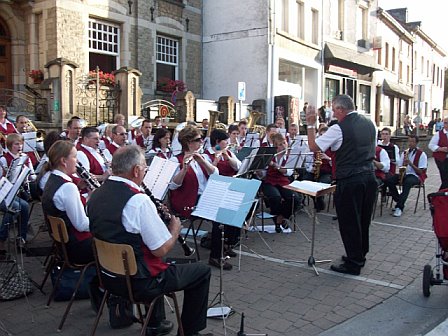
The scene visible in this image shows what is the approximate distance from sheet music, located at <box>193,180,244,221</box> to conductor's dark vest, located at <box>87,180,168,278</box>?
35.0 inches

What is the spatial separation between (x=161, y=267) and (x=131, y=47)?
1512cm

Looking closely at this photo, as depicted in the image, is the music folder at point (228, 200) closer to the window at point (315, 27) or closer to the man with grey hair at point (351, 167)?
the man with grey hair at point (351, 167)

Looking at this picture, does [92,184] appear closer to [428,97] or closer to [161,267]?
[161,267]

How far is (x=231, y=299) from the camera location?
456 cm

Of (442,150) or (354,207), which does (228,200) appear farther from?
(442,150)

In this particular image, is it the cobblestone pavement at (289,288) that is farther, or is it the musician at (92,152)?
the musician at (92,152)

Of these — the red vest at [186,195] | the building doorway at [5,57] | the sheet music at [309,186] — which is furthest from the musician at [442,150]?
the building doorway at [5,57]

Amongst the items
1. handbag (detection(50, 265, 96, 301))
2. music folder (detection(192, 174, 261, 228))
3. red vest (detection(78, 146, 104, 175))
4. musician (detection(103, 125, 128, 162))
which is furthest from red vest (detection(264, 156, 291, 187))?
handbag (detection(50, 265, 96, 301))

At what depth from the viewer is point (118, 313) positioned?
393cm

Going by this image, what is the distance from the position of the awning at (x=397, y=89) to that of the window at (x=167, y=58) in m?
18.6

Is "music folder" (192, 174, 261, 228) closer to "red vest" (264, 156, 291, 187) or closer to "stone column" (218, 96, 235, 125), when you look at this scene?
"red vest" (264, 156, 291, 187)

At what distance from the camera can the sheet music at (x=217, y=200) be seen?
13.1 ft

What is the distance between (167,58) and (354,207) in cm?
1513

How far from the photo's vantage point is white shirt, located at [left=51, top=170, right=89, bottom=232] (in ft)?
13.5
